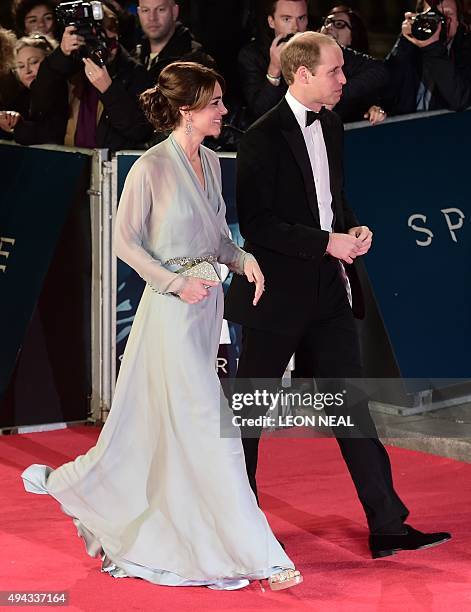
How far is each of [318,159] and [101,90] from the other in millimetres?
2480

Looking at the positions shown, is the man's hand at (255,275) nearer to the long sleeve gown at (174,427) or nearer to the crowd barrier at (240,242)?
the long sleeve gown at (174,427)

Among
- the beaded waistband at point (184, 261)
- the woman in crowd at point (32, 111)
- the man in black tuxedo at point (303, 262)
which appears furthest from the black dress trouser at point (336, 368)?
the woman in crowd at point (32, 111)

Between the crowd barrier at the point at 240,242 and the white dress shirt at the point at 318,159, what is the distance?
208cm

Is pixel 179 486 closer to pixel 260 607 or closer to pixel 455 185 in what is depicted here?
pixel 260 607

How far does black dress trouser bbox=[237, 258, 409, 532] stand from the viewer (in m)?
4.96

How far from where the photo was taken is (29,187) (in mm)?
7219

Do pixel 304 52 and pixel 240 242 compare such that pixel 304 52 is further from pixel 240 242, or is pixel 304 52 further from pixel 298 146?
pixel 240 242

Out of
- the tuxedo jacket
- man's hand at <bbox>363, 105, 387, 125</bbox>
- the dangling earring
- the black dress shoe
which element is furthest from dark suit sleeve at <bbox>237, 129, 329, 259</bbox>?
man's hand at <bbox>363, 105, 387, 125</bbox>

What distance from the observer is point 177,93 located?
15.0ft

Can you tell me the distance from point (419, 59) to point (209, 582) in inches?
151

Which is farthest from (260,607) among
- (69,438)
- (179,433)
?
(69,438)

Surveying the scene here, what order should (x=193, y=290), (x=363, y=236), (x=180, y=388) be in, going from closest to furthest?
(x=193, y=290) → (x=180, y=388) → (x=363, y=236)

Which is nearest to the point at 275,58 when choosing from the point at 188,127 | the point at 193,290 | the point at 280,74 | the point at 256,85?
the point at 280,74

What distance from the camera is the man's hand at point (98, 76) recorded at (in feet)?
23.5
